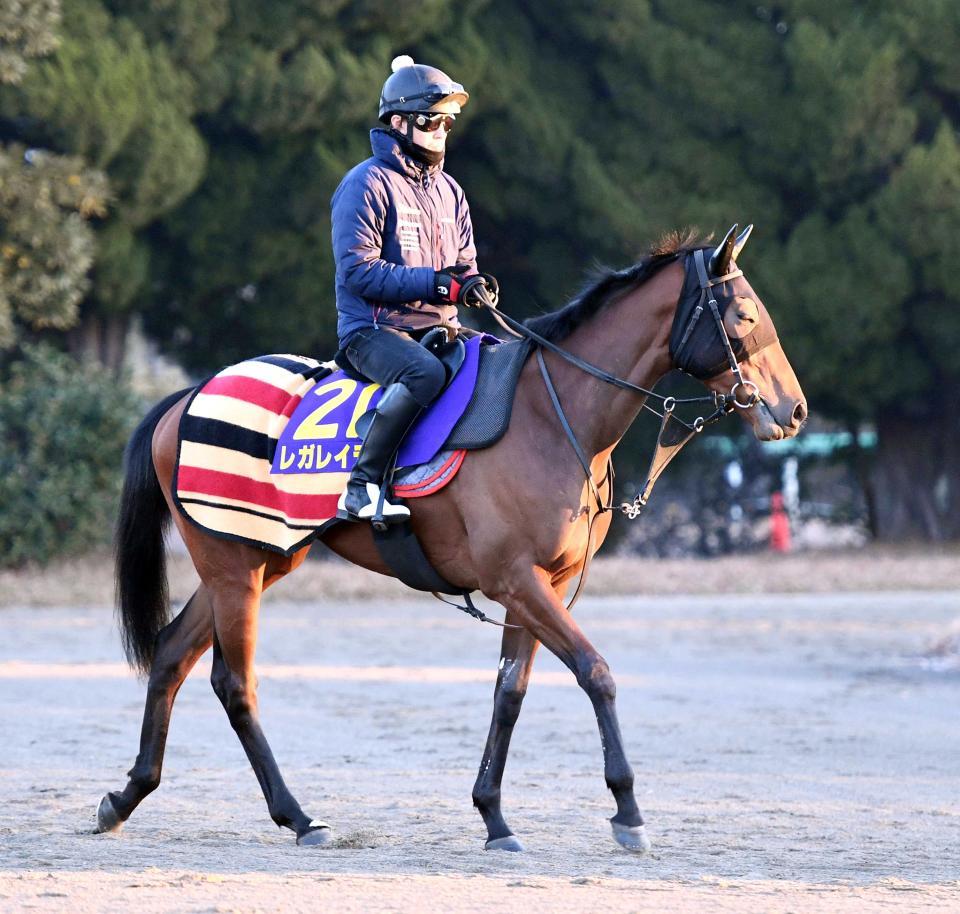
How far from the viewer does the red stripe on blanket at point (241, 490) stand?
6508 millimetres

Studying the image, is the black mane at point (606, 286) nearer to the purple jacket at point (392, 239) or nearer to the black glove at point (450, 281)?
the black glove at point (450, 281)

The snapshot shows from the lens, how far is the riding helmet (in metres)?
6.48

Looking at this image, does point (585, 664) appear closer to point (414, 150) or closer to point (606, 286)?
point (606, 286)

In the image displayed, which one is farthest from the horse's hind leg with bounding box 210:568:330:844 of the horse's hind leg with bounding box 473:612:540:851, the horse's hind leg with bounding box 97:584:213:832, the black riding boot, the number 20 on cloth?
the horse's hind leg with bounding box 473:612:540:851

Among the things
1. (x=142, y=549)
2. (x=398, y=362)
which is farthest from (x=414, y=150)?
(x=142, y=549)

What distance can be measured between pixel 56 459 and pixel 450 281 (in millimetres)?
12686

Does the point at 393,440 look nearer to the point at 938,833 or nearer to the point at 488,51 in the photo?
the point at 938,833

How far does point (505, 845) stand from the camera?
591cm

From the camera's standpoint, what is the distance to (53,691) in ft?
34.5

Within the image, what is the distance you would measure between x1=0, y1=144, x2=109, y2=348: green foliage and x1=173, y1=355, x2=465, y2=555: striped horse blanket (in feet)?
35.9

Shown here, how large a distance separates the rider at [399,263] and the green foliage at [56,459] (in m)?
11.9

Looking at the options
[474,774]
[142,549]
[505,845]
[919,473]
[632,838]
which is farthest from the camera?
[919,473]

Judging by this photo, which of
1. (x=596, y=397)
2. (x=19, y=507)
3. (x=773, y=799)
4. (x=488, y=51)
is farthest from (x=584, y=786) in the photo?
(x=488, y=51)

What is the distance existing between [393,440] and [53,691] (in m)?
5.15
